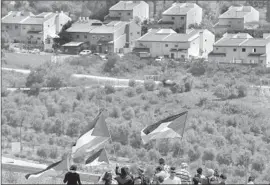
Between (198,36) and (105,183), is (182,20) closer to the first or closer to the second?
(198,36)

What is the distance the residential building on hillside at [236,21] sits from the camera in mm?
55250

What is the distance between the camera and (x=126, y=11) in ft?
192

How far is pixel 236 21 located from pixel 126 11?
8.88 metres

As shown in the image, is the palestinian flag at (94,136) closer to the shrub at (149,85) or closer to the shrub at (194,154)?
the shrub at (194,154)

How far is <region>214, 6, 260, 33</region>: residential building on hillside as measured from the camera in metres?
55.2

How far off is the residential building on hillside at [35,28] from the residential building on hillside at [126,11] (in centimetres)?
368

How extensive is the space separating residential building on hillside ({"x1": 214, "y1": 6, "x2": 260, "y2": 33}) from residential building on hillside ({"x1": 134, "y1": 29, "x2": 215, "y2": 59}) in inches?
144

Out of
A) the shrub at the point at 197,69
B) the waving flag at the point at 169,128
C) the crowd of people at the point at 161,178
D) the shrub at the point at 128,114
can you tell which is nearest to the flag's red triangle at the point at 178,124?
the waving flag at the point at 169,128

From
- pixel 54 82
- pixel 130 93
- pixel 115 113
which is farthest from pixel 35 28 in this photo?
pixel 115 113

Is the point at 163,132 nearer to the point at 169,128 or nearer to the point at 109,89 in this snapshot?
the point at 169,128

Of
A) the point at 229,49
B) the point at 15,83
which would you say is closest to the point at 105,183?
the point at 15,83

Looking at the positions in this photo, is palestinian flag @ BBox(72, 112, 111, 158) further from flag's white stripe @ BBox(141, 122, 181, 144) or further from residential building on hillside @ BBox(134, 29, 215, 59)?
residential building on hillside @ BBox(134, 29, 215, 59)

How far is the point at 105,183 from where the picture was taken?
14.3 m

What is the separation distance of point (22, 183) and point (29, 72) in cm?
2981
